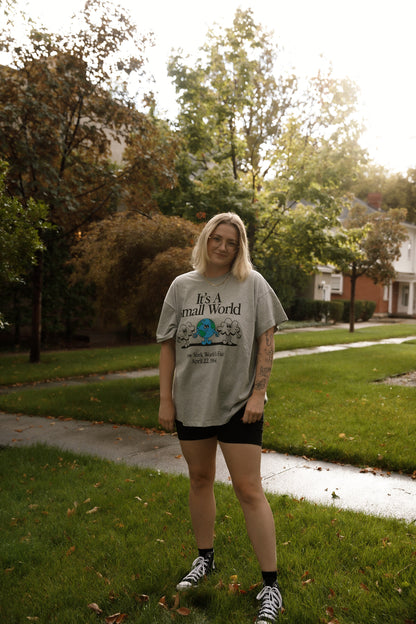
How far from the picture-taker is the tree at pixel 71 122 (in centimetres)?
1054

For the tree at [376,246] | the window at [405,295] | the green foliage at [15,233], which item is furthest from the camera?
the window at [405,295]

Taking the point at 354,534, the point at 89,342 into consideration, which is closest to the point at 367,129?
the point at 89,342

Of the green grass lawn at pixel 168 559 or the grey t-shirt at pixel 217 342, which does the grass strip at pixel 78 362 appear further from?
the grey t-shirt at pixel 217 342

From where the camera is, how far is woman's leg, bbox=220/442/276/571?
2.89m

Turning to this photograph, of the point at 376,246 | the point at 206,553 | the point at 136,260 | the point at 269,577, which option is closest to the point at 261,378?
the point at 269,577

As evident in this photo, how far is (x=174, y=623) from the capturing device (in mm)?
2896

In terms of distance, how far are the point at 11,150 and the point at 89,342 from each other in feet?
24.4

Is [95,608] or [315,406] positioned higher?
[315,406]

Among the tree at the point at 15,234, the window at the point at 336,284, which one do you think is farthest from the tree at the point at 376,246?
the tree at the point at 15,234

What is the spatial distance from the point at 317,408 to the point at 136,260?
3.39 m

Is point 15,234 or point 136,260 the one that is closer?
point 15,234

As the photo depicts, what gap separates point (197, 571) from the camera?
3260 millimetres

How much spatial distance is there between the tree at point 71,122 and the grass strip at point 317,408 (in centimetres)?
302

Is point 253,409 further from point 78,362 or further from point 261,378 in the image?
point 78,362
